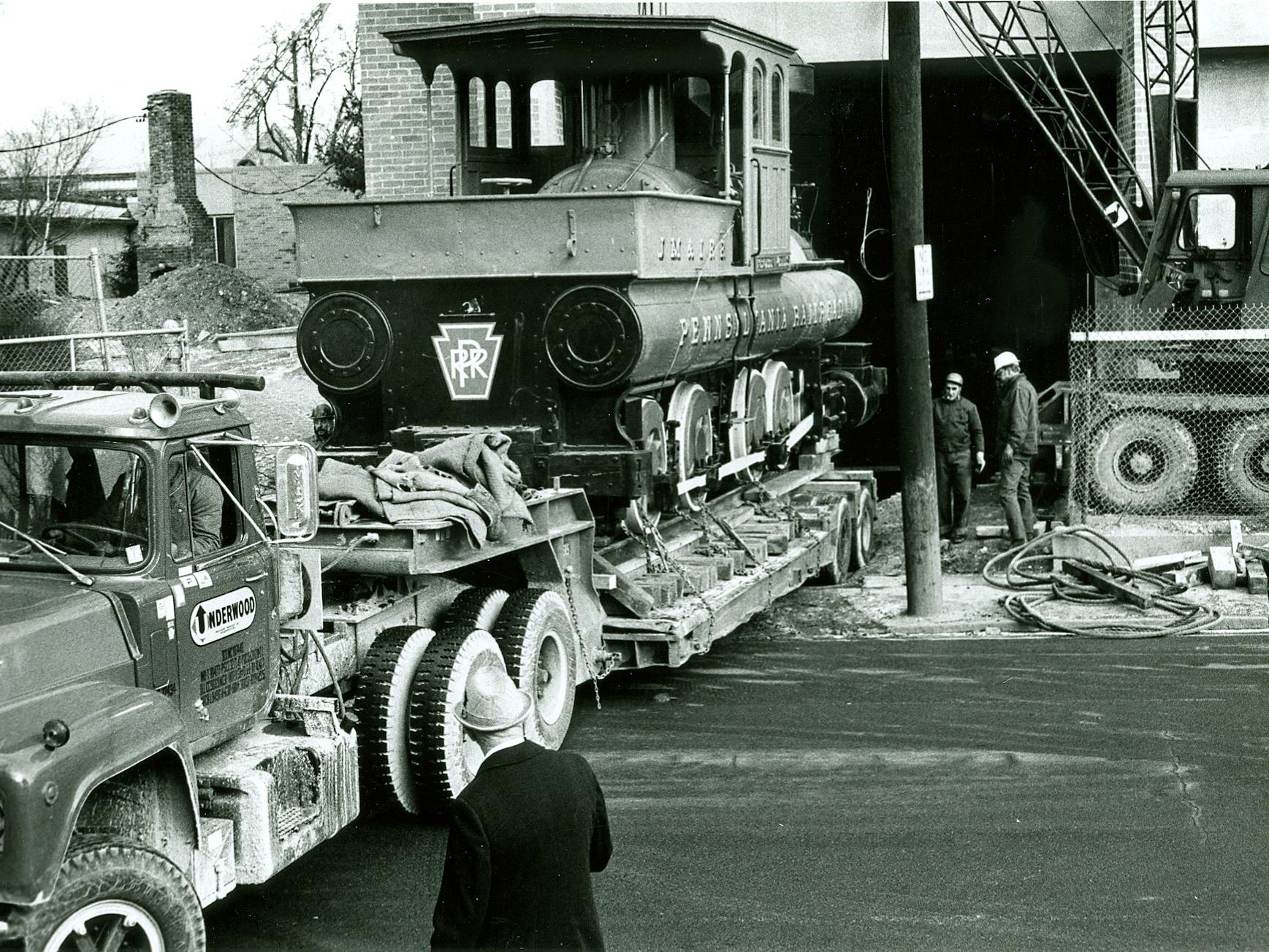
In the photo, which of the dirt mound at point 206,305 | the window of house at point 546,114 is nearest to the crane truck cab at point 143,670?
the window of house at point 546,114

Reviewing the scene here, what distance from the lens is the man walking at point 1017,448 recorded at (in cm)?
1486

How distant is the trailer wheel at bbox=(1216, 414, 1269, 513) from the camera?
14.9 meters

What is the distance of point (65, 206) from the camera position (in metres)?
38.8

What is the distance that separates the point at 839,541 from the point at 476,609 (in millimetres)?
6288

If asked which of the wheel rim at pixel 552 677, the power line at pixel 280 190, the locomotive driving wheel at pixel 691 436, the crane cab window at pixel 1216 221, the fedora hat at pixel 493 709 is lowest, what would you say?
the wheel rim at pixel 552 677

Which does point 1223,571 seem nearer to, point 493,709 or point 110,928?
point 493,709

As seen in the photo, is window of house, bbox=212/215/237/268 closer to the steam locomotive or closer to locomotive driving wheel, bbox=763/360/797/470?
locomotive driving wheel, bbox=763/360/797/470

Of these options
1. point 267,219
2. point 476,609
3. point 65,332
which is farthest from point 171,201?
point 476,609

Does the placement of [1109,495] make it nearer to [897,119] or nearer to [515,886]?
[897,119]

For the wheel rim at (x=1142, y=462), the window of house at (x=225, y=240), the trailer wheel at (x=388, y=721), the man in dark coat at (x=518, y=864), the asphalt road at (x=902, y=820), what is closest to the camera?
the man in dark coat at (x=518, y=864)

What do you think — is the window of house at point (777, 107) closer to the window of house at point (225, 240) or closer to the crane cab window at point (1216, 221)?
the crane cab window at point (1216, 221)

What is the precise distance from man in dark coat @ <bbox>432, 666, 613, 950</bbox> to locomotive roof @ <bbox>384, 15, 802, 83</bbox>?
7.51 m

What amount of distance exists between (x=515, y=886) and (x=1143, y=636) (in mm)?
7978

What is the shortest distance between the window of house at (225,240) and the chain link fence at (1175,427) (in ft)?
93.1
